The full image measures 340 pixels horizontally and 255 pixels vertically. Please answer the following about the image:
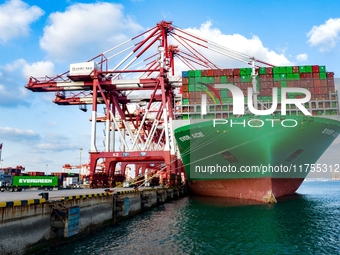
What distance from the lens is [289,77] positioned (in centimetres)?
3516

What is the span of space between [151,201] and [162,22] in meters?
29.3

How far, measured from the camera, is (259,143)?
2836cm

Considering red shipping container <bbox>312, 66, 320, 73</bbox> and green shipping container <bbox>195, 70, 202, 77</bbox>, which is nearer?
red shipping container <bbox>312, 66, 320, 73</bbox>

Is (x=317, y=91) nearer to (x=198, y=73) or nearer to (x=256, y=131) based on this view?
(x=256, y=131)

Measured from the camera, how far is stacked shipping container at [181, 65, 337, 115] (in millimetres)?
34000

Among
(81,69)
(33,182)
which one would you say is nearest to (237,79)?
(81,69)

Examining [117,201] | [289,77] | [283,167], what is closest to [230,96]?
[289,77]

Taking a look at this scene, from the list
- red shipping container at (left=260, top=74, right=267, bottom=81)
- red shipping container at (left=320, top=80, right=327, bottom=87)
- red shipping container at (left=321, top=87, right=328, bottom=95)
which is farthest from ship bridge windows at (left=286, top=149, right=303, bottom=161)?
red shipping container at (left=260, top=74, right=267, bottom=81)

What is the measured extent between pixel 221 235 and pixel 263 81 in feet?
76.6

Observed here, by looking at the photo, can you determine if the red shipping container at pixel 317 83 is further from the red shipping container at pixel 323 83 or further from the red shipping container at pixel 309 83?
the red shipping container at pixel 309 83

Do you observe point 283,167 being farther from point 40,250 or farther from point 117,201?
point 40,250

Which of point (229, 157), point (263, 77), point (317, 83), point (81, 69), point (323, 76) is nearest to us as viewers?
point (229, 157)

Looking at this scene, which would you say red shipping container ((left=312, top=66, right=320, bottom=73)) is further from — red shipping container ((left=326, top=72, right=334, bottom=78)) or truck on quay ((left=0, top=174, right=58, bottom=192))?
truck on quay ((left=0, top=174, right=58, bottom=192))

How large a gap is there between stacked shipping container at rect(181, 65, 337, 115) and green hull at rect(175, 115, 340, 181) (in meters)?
4.39
